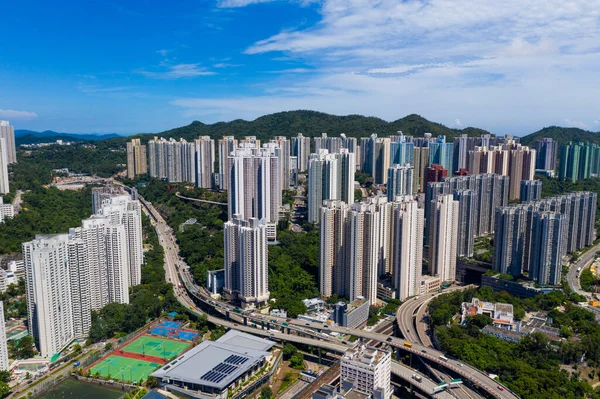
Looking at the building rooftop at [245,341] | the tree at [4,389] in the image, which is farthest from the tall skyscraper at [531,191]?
the tree at [4,389]

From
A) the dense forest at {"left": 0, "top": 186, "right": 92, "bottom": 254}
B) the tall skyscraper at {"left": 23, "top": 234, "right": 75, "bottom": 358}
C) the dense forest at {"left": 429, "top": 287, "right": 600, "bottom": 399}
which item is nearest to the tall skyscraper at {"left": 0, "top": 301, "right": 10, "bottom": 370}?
the tall skyscraper at {"left": 23, "top": 234, "right": 75, "bottom": 358}

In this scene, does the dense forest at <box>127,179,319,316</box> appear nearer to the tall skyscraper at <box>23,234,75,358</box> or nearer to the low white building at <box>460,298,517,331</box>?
the low white building at <box>460,298,517,331</box>

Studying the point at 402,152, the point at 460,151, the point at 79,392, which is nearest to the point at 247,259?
the point at 79,392

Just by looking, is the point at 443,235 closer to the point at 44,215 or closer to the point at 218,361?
the point at 218,361

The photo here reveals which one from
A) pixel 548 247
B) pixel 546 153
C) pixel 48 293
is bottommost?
pixel 48 293

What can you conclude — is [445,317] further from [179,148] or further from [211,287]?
[179,148]

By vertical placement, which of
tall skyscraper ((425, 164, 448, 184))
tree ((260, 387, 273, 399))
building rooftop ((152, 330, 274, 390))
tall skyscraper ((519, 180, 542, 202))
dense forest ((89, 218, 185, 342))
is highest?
tall skyscraper ((425, 164, 448, 184))

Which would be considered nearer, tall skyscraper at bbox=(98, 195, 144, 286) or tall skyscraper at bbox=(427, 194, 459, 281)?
tall skyscraper at bbox=(98, 195, 144, 286)
